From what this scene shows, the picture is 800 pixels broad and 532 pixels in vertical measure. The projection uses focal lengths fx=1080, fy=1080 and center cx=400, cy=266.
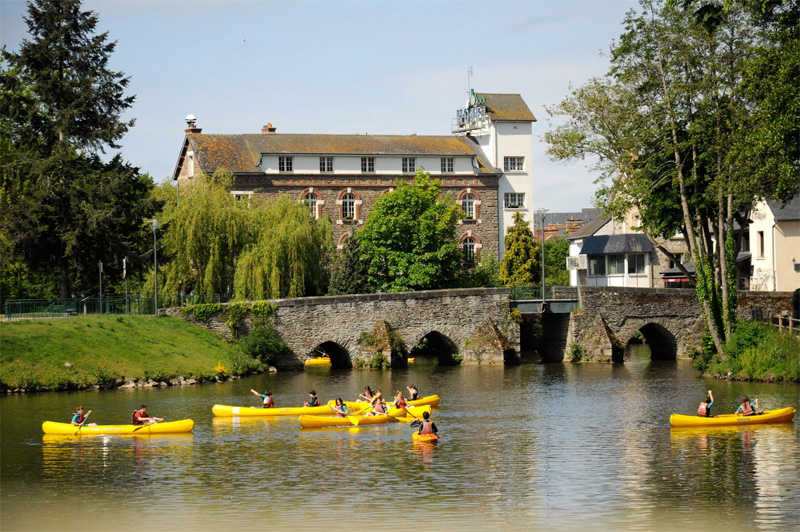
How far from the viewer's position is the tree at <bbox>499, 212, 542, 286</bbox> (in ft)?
238

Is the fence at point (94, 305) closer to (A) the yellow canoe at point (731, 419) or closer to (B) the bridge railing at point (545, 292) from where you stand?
(B) the bridge railing at point (545, 292)

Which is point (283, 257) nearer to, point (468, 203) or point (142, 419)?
point (468, 203)

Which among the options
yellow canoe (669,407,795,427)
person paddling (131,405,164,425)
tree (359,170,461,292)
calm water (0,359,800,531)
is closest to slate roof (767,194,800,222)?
tree (359,170,461,292)

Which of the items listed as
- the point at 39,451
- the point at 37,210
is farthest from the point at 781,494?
the point at 37,210

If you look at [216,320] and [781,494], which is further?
[216,320]

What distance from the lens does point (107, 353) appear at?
45.7 metres

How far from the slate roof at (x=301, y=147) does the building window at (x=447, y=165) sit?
0.42 metres

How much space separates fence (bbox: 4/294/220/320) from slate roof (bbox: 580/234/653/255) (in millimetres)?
27272

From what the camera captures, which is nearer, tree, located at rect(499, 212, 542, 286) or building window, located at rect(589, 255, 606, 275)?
building window, located at rect(589, 255, 606, 275)

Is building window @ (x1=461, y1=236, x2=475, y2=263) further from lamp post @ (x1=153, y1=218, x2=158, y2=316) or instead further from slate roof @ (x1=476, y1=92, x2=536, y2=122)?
lamp post @ (x1=153, y1=218, x2=158, y2=316)

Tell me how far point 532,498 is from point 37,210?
107 feet

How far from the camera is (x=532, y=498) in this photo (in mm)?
23359

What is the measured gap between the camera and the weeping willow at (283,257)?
55.5 metres

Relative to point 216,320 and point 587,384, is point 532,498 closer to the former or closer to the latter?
point 587,384
